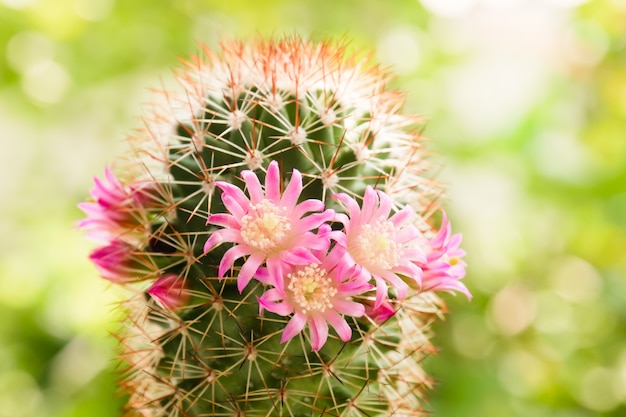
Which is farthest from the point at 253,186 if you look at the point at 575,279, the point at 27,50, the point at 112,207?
the point at 27,50

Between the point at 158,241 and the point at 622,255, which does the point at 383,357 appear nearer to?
the point at 158,241

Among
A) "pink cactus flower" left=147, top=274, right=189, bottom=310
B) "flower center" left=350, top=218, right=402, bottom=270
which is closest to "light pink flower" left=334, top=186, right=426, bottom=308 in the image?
"flower center" left=350, top=218, right=402, bottom=270

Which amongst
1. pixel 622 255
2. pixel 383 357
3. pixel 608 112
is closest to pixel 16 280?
pixel 383 357

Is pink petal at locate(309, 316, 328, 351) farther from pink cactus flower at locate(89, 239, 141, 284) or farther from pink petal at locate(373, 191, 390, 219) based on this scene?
pink cactus flower at locate(89, 239, 141, 284)

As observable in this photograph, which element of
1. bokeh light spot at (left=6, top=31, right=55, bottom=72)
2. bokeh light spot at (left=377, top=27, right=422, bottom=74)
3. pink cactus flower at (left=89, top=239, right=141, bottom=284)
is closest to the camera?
pink cactus flower at (left=89, top=239, right=141, bottom=284)

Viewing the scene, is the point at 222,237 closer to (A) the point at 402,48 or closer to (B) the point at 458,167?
(B) the point at 458,167
